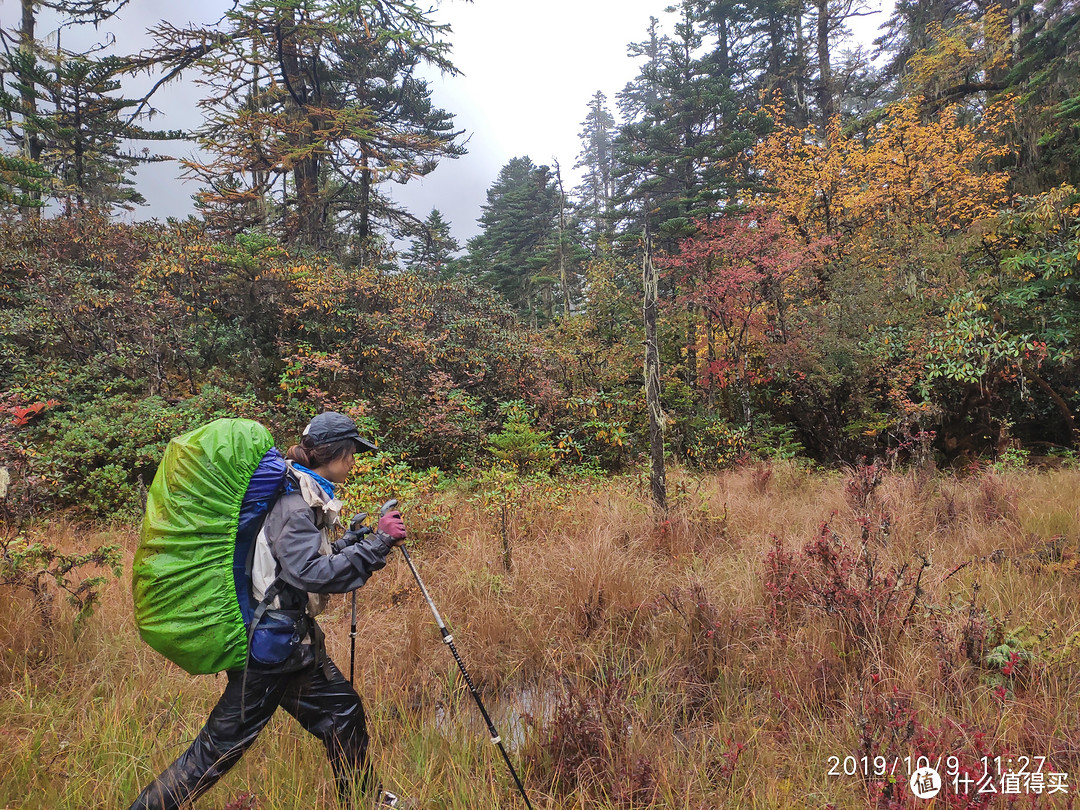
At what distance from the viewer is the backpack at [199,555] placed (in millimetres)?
1821

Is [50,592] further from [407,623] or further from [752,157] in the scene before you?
[752,157]

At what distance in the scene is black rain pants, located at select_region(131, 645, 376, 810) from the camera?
192cm

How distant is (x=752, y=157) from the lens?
59.4ft

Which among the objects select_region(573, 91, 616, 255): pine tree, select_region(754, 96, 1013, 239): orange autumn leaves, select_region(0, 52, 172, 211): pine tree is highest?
select_region(573, 91, 616, 255): pine tree

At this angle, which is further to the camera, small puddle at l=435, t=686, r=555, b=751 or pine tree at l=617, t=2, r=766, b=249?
pine tree at l=617, t=2, r=766, b=249

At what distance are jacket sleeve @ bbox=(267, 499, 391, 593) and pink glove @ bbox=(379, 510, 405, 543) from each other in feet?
0.39

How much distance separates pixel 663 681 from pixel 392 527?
196 cm

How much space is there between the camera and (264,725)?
6.64 feet

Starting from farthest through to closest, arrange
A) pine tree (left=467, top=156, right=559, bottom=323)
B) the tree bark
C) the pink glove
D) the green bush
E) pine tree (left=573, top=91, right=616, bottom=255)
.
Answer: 1. pine tree (left=573, top=91, right=616, bottom=255)
2. pine tree (left=467, top=156, right=559, bottom=323)
3. the tree bark
4. the green bush
5. the pink glove

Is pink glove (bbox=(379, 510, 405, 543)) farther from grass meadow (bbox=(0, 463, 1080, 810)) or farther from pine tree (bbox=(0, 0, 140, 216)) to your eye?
pine tree (bbox=(0, 0, 140, 216))

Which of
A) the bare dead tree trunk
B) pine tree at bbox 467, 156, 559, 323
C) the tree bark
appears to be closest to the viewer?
the bare dead tree trunk

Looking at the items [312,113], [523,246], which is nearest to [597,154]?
[523,246]

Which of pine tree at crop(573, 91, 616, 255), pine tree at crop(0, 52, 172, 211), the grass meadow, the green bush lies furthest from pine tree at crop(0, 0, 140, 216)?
pine tree at crop(573, 91, 616, 255)

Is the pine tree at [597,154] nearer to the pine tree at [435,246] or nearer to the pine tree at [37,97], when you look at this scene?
the pine tree at [435,246]
